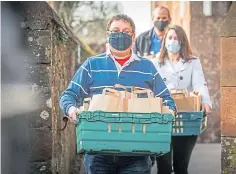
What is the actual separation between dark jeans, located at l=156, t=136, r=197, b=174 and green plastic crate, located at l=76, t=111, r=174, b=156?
2775 mm

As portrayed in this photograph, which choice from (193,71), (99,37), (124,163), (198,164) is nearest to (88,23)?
(99,37)

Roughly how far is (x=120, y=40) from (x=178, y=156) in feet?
9.24

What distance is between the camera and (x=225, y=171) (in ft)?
18.2

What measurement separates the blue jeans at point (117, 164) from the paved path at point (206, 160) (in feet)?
14.1

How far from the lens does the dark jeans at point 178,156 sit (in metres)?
6.62

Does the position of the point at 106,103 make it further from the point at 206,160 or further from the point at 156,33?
the point at 206,160

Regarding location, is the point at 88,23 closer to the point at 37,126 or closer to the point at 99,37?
the point at 99,37

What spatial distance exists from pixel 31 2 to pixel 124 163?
7.53 ft

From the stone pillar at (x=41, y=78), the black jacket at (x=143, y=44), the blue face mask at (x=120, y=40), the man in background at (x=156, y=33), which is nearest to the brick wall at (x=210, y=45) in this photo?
the black jacket at (x=143, y=44)

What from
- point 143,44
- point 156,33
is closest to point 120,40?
point 156,33

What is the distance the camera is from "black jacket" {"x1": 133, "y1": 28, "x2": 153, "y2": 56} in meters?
8.29

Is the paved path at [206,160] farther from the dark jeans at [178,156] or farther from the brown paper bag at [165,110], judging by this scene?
the brown paper bag at [165,110]

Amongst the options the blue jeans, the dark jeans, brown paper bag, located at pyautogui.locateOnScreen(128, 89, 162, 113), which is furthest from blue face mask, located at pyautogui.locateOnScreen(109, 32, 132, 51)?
the dark jeans

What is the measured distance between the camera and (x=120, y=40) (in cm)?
422
